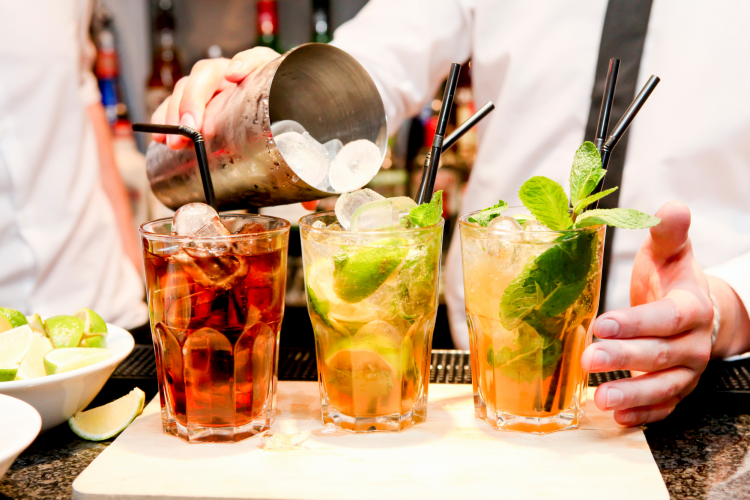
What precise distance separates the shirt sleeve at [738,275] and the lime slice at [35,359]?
1.06 m

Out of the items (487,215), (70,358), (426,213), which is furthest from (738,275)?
(70,358)

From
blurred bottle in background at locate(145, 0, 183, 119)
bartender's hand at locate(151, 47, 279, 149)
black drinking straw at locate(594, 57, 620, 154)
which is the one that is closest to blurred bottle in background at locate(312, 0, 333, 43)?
blurred bottle in background at locate(145, 0, 183, 119)

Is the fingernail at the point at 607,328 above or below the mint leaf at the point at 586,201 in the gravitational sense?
below

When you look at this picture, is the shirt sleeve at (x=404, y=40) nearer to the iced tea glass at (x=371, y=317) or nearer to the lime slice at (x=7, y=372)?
the iced tea glass at (x=371, y=317)

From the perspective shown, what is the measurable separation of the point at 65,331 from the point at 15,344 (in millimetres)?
77

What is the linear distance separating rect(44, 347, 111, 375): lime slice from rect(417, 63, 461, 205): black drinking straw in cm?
51

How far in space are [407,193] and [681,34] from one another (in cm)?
151

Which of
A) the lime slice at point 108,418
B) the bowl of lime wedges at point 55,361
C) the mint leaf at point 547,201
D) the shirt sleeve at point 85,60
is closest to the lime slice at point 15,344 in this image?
the bowl of lime wedges at point 55,361

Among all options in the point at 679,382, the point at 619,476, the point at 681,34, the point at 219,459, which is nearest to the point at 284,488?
the point at 219,459

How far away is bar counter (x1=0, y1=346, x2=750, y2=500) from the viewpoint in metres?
0.75

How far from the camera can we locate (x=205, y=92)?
108 cm

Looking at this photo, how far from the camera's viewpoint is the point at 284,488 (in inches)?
29.0

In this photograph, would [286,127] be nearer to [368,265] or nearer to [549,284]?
[368,265]

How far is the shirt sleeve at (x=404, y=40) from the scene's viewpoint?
158cm
